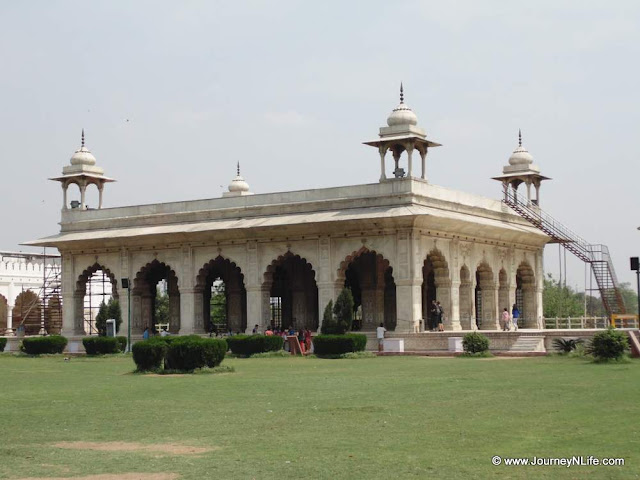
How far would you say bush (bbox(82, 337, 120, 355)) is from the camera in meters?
33.3

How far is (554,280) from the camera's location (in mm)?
73812

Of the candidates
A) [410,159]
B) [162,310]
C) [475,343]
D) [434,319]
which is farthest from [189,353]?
[162,310]

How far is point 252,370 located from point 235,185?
28365 millimetres

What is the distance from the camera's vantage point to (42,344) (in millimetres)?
34844

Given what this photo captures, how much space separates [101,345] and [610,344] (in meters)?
16.5

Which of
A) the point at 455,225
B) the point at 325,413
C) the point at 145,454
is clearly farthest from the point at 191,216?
the point at 145,454

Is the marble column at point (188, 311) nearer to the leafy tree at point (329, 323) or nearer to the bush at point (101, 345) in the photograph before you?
the bush at point (101, 345)

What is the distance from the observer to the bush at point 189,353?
2284 centimetres

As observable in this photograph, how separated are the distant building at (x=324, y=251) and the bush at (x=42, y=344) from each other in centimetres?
560

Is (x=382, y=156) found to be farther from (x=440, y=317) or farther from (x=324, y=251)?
(x=440, y=317)

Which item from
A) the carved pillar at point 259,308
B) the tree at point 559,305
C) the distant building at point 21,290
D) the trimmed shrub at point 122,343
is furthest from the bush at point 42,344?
the tree at point 559,305

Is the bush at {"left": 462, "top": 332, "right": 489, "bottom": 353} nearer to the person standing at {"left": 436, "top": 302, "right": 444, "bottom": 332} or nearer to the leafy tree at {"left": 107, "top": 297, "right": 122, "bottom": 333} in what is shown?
the person standing at {"left": 436, "top": 302, "right": 444, "bottom": 332}

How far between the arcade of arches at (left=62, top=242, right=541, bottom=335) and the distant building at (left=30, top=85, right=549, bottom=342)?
49mm

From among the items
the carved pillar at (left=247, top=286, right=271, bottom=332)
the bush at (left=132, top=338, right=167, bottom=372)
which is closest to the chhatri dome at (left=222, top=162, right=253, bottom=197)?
the carved pillar at (left=247, top=286, right=271, bottom=332)
